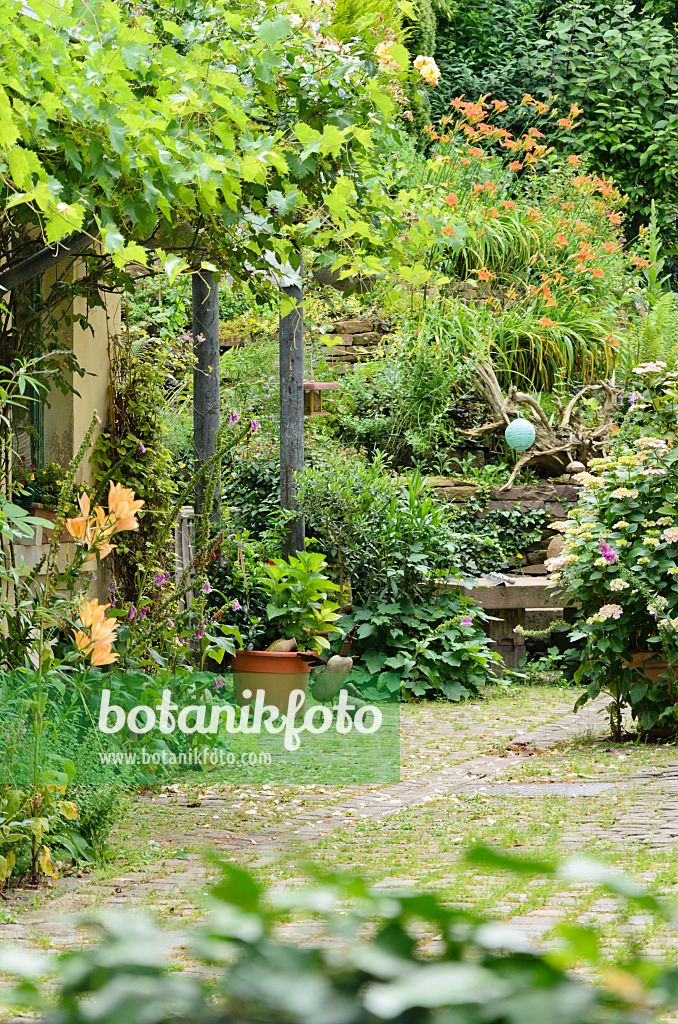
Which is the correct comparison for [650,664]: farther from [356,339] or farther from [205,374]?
[356,339]

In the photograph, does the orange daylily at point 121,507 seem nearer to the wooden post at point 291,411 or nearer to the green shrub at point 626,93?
the wooden post at point 291,411

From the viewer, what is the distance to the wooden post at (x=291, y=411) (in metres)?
7.44

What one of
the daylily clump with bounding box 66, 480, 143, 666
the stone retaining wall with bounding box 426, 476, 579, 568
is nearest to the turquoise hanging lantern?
the stone retaining wall with bounding box 426, 476, 579, 568

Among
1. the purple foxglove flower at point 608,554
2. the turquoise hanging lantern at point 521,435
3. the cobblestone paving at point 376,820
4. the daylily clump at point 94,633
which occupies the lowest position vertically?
the cobblestone paving at point 376,820

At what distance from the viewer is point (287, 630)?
690cm

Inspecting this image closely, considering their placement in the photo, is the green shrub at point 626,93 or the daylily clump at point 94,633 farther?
the green shrub at point 626,93

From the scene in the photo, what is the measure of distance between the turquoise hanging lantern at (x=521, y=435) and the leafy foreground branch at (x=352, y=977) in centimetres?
869

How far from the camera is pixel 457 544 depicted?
8555mm

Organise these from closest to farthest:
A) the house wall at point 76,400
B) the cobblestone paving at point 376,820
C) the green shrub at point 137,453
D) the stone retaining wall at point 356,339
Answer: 1. the cobblestone paving at point 376,820
2. the house wall at point 76,400
3. the green shrub at point 137,453
4. the stone retaining wall at point 356,339

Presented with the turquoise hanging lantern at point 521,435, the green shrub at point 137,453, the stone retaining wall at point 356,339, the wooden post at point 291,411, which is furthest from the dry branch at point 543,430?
the green shrub at point 137,453

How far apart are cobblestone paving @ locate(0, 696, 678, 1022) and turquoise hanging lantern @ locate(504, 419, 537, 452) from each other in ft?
11.4

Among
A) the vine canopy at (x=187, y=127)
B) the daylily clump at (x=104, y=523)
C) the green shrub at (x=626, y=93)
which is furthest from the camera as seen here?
the green shrub at (x=626, y=93)

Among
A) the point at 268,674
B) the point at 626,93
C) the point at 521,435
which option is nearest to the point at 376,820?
the point at 268,674

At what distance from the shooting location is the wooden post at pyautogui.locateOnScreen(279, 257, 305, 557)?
293 inches
